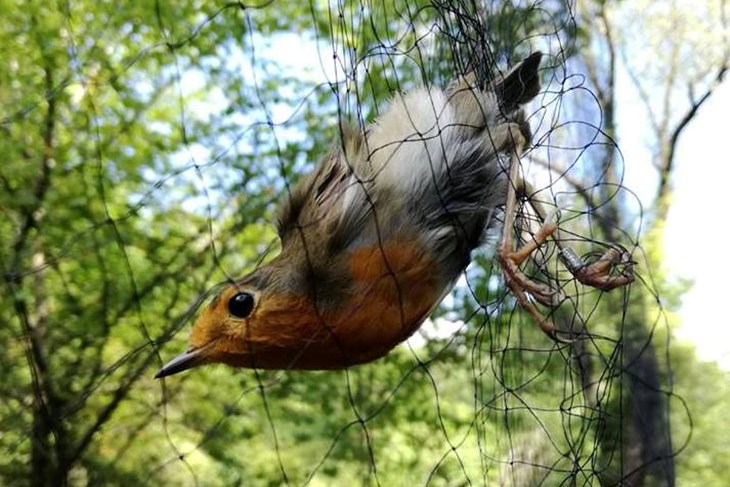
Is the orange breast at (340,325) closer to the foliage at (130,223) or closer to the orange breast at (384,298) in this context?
the orange breast at (384,298)

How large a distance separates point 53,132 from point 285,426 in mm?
1093

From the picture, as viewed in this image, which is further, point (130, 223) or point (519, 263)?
point (130, 223)

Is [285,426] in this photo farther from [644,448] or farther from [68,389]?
[644,448]

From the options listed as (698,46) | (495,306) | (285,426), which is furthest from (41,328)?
(698,46)

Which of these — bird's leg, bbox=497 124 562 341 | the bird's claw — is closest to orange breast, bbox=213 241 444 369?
bird's leg, bbox=497 124 562 341

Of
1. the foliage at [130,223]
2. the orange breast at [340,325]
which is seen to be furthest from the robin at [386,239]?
the foliage at [130,223]

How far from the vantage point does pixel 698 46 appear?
10.6ft

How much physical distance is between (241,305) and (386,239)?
0.18 m

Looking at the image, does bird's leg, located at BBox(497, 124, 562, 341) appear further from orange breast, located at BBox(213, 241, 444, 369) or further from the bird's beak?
the bird's beak

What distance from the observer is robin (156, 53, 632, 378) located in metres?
0.88

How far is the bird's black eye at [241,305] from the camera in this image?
0.90 m

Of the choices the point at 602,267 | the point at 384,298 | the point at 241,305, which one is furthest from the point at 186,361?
the point at 602,267

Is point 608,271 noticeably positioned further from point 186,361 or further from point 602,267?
point 186,361

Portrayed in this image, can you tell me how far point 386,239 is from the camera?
0.94 m
